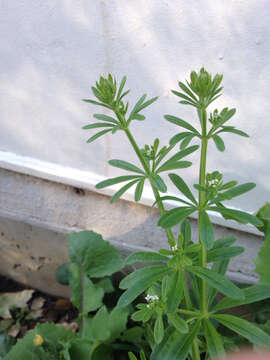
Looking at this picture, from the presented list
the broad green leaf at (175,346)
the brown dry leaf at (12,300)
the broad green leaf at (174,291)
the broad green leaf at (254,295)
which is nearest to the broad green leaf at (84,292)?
the brown dry leaf at (12,300)

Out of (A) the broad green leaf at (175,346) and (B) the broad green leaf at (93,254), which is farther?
(B) the broad green leaf at (93,254)

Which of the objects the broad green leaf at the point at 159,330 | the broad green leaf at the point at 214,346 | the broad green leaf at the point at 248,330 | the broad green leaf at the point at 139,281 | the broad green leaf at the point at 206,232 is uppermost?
the broad green leaf at the point at 206,232

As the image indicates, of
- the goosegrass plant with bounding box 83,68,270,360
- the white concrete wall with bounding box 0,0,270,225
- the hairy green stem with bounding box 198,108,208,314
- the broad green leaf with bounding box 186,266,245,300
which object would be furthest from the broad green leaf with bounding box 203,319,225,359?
the white concrete wall with bounding box 0,0,270,225

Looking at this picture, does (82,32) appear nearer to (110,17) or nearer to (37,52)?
(110,17)

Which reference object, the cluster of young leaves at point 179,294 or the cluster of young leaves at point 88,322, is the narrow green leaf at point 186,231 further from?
the cluster of young leaves at point 88,322

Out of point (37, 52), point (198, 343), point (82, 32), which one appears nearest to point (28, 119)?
point (37, 52)

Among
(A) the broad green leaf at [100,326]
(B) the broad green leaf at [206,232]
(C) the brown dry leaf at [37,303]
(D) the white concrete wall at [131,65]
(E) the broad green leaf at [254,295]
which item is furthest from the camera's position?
(C) the brown dry leaf at [37,303]
